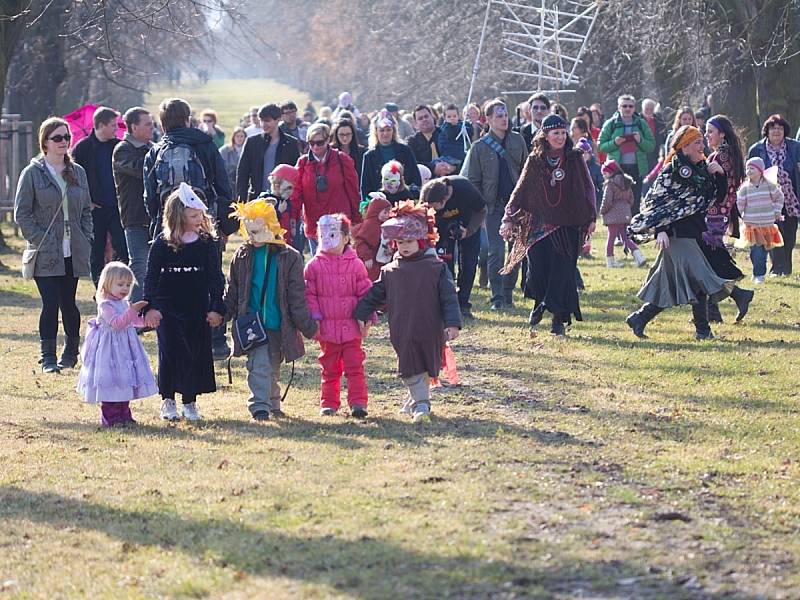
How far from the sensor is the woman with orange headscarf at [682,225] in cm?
1320

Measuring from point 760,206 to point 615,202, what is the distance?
320 cm

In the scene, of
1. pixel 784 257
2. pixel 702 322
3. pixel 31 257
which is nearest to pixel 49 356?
pixel 31 257

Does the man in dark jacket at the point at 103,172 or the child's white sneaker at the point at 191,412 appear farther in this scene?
the man in dark jacket at the point at 103,172

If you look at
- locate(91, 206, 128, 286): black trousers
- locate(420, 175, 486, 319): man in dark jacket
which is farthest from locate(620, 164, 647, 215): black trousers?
locate(91, 206, 128, 286): black trousers

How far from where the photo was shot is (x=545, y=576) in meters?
6.45

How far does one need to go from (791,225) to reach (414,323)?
9.17 metres

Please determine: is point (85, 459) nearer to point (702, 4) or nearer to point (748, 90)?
point (702, 4)

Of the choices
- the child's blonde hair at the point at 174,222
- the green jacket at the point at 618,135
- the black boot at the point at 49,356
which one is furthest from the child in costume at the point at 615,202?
the child's blonde hair at the point at 174,222

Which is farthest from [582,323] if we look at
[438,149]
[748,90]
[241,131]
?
[748,90]

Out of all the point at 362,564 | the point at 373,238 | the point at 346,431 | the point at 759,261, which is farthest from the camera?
the point at 759,261

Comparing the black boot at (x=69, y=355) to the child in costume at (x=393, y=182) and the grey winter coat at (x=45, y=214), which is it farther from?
the child in costume at (x=393, y=182)

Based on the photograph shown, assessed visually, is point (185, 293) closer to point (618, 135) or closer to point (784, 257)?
point (784, 257)

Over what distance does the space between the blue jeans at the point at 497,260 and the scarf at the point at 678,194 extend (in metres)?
2.73

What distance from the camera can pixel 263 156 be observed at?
1530 centimetres
